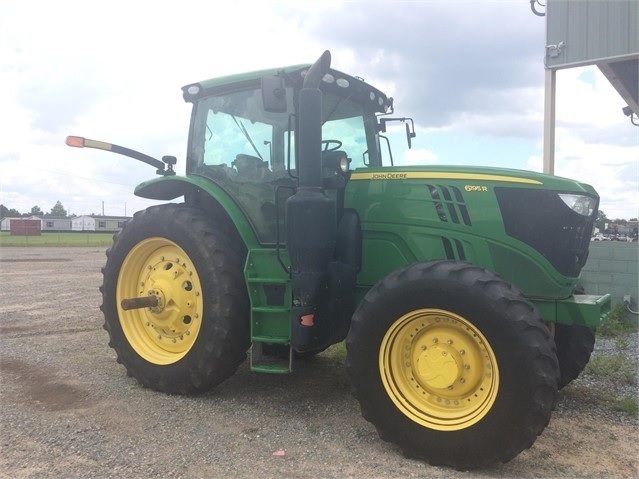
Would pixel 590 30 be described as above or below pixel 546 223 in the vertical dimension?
above

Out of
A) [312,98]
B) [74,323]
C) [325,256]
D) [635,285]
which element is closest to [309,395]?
[325,256]

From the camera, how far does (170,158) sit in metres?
4.98

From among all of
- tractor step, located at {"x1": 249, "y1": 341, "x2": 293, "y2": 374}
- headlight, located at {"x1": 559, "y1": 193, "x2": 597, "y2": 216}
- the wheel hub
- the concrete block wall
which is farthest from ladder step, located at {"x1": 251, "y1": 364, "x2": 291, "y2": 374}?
the concrete block wall

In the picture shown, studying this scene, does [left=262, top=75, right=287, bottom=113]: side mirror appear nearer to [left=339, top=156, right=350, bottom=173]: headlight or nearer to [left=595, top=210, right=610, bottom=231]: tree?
[left=339, top=156, right=350, bottom=173]: headlight

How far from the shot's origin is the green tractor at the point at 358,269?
3158 millimetres

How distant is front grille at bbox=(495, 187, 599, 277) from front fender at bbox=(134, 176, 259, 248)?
1.89m

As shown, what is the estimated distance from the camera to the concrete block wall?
7.45 metres

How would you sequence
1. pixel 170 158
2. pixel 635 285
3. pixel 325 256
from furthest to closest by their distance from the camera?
pixel 635 285
pixel 170 158
pixel 325 256

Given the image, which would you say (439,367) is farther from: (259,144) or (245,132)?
(245,132)

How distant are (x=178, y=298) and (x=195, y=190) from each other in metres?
0.96

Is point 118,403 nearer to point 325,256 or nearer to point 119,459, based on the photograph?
point 119,459

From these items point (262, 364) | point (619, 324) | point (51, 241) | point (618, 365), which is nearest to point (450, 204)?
point (262, 364)

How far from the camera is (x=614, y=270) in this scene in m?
7.63

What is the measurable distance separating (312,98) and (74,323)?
5.41m
